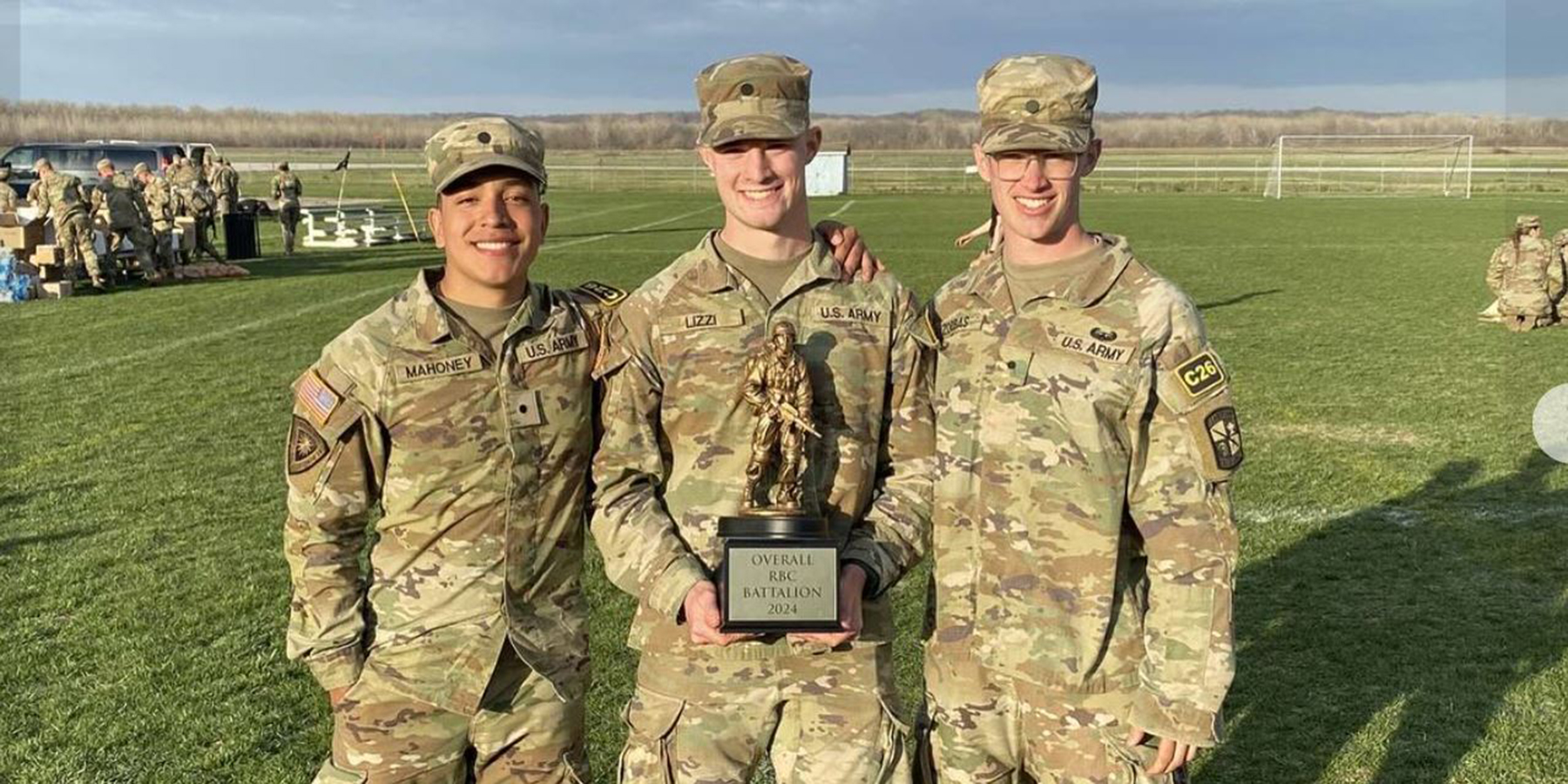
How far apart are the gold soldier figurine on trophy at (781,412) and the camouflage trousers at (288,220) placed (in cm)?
2302

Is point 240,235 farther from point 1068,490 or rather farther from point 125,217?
point 1068,490

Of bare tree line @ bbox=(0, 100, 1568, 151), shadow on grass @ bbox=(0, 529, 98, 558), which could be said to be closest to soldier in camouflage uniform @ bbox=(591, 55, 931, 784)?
shadow on grass @ bbox=(0, 529, 98, 558)

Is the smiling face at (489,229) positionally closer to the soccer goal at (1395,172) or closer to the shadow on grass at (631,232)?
the shadow on grass at (631,232)

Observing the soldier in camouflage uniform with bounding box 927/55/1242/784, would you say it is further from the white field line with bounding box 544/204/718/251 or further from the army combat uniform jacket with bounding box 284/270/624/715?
the white field line with bounding box 544/204/718/251

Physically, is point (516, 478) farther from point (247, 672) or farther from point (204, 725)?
point (247, 672)

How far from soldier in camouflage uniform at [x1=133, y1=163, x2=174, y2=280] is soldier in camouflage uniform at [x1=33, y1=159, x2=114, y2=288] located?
3.29ft

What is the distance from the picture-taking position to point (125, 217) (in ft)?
57.8

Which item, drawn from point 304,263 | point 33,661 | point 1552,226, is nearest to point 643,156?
point 304,263

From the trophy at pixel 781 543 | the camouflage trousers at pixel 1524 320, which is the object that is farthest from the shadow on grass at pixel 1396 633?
the camouflage trousers at pixel 1524 320

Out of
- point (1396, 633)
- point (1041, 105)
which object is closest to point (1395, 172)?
point (1396, 633)

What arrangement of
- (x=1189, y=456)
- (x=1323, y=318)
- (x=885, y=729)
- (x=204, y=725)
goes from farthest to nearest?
(x=1323, y=318)
(x=204, y=725)
(x=885, y=729)
(x=1189, y=456)

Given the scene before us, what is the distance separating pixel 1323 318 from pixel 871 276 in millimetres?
13397

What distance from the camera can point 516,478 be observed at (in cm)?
293

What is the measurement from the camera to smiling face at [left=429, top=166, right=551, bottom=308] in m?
2.88
